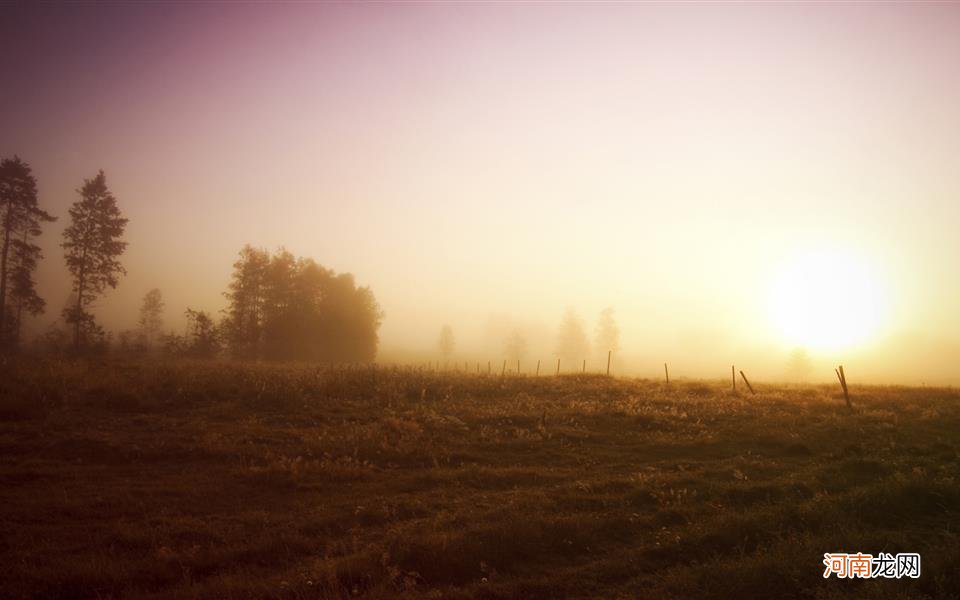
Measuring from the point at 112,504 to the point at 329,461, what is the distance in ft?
16.5

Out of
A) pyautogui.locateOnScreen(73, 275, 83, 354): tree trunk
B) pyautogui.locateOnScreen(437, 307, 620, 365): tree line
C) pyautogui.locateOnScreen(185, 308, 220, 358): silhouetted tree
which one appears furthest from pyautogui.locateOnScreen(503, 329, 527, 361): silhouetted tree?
pyautogui.locateOnScreen(73, 275, 83, 354): tree trunk

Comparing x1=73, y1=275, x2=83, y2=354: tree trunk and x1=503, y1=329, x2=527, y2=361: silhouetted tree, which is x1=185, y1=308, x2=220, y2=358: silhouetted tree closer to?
x1=73, y1=275, x2=83, y2=354: tree trunk

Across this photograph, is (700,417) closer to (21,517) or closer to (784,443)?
(784,443)

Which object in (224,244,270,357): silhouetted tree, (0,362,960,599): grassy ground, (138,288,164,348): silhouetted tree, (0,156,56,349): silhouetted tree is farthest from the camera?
(138,288,164,348): silhouetted tree

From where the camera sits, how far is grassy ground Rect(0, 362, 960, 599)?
804cm

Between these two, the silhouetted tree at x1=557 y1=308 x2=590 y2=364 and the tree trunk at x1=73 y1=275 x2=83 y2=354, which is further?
the silhouetted tree at x1=557 y1=308 x2=590 y2=364

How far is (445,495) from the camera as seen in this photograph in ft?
40.3

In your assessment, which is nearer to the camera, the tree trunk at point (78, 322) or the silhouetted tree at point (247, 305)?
the tree trunk at point (78, 322)

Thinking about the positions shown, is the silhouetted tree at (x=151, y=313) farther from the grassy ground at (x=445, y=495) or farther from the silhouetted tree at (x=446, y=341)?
the grassy ground at (x=445, y=495)

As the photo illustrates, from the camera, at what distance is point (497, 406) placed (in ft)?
76.3

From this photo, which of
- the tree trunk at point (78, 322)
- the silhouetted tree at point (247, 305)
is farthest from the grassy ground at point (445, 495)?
the silhouetted tree at point (247, 305)

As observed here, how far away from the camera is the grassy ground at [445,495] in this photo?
26.4 feet

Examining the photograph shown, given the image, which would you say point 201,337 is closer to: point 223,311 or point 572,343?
point 223,311

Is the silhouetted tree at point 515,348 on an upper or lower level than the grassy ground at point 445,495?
upper
